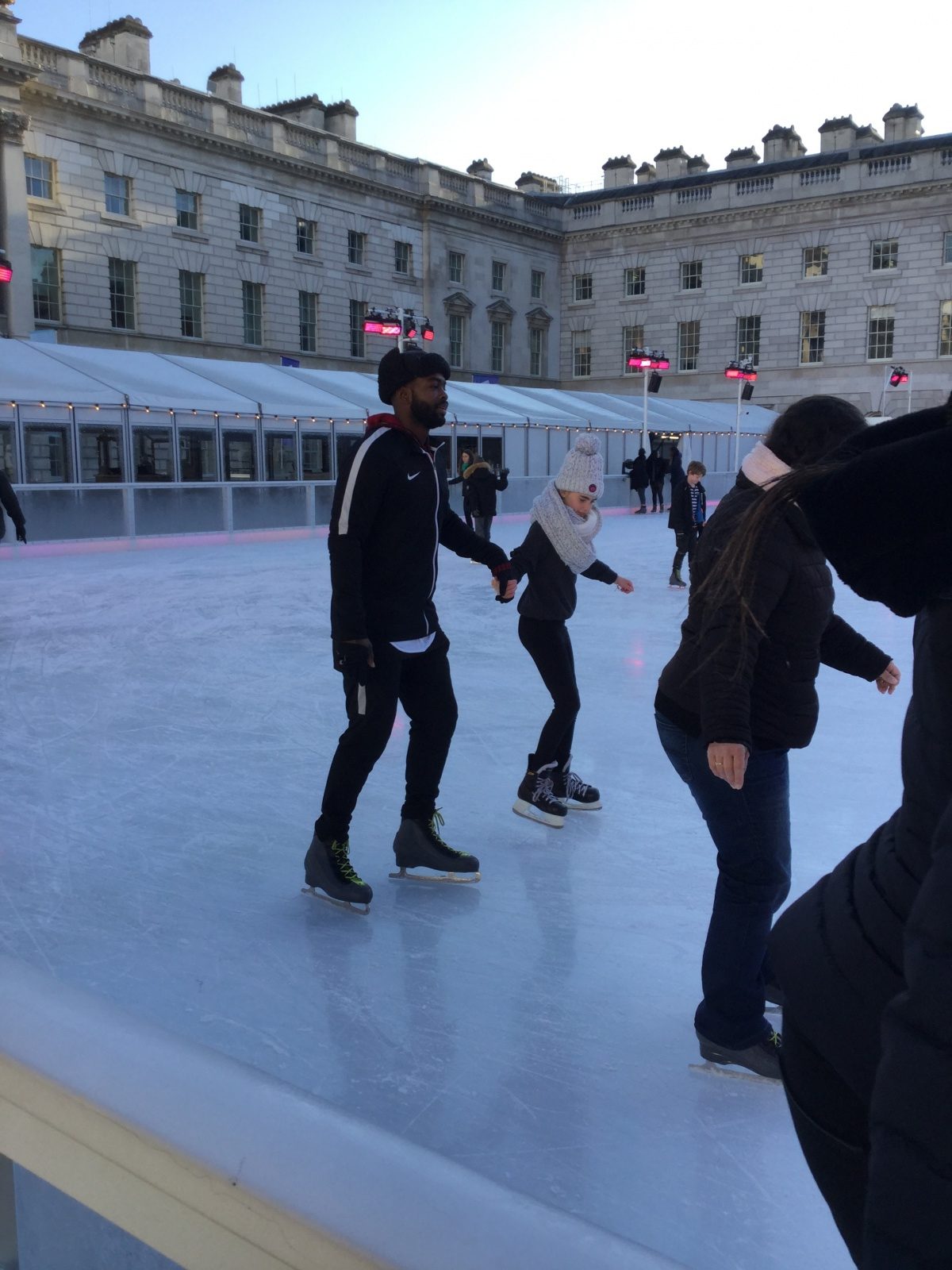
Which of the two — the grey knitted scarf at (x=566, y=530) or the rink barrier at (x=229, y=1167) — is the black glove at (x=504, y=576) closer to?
the grey knitted scarf at (x=566, y=530)

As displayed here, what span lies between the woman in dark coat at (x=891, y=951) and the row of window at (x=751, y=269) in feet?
133

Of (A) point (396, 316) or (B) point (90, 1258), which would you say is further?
(A) point (396, 316)

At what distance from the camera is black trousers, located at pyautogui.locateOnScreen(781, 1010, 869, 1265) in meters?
0.94

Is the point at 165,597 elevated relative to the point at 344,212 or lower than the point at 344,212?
lower

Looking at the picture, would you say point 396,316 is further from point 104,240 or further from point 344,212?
point 344,212

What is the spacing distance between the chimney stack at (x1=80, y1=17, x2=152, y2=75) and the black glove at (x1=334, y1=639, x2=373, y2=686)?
3282cm

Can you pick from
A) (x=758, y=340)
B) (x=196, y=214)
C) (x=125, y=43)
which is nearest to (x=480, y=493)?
(x=196, y=214)

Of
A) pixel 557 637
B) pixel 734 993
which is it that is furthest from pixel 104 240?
pixel 734 993

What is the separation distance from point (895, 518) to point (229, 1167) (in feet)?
2.17

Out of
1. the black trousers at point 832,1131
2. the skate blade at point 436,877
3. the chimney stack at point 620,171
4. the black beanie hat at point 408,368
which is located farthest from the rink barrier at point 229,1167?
the chimney stack at point 620,171

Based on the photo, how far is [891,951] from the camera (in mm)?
882

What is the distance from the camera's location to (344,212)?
3516 centimetres

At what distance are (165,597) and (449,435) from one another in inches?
446

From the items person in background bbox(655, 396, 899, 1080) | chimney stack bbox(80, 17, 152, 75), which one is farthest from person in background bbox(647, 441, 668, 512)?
person in background bbox(655, 396, 899, 1080)
